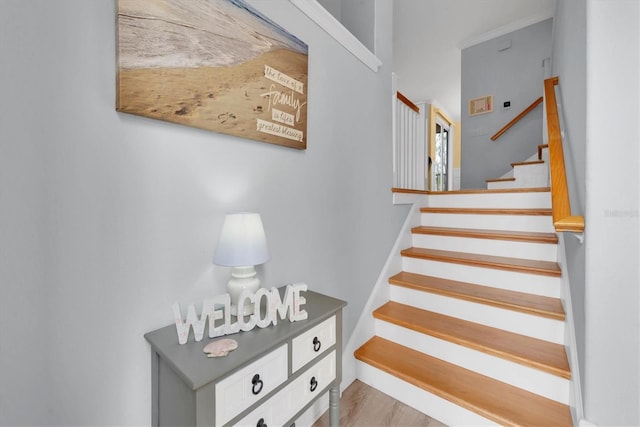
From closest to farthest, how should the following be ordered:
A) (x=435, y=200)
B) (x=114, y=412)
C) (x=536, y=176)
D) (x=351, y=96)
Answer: (x=114, y=412), (x=351, y=96), (x=435, y=200), (x=536, y=176)

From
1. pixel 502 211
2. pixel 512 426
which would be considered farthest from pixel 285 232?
pixel 502 211

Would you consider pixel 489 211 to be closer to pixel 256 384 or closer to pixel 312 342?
pixel 312 342

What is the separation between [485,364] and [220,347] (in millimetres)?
1418

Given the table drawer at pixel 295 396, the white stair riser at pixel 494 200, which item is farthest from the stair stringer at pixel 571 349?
the table drawer at pixel 295 396

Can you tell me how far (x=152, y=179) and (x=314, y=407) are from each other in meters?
1.38

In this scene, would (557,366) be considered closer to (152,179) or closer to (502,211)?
(502,211)

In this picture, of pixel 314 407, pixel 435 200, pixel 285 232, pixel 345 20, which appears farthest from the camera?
pixel 435 200

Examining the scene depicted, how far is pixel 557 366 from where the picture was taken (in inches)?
49.6

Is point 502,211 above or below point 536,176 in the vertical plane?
below

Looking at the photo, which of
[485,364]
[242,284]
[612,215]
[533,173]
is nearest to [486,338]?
[485,364]

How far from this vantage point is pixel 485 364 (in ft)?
4.83

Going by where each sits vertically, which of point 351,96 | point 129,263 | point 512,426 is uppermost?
point 351,96

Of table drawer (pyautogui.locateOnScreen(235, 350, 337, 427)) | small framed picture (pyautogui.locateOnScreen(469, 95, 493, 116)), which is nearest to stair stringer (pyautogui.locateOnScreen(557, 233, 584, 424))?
table drawer (pyautogui.locateOnScreen(235, 350, 337, 427))

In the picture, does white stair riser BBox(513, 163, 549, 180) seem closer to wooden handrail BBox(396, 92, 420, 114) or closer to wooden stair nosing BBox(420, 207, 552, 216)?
wooden stair nosing BBox(420, 207, 552, 216)
